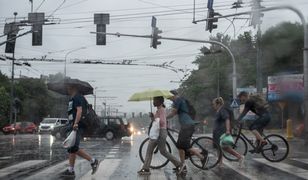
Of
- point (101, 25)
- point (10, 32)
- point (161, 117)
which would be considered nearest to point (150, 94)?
point (161, 117)

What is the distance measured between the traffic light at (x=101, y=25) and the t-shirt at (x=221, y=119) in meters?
14.1

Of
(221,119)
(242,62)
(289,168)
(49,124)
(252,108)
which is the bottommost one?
(49,124)

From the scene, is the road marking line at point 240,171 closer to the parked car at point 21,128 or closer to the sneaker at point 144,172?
the sneaker at point 144,172

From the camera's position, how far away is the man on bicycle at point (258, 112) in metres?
13.7

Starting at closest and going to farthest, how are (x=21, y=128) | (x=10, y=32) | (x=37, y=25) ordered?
(x=37, y=25) → (x=10, y=32) → (x=21, y=128)

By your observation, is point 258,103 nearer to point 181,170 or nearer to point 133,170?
point 181,170

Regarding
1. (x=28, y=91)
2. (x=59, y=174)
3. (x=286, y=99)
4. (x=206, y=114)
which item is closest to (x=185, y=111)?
(x=59, y=174)

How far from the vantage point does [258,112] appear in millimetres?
13891

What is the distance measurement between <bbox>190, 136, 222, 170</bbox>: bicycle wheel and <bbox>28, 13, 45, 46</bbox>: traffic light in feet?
50.9

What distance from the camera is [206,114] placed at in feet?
213

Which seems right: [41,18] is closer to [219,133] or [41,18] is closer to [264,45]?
[264,45]

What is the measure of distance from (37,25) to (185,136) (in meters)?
16.6

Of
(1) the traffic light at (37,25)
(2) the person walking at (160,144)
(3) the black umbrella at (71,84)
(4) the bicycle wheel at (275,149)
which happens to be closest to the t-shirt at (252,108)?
(4) the bicycle wheel at (275,149)

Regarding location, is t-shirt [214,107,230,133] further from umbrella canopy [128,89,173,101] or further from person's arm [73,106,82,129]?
person's arm [73,106,82,129]
